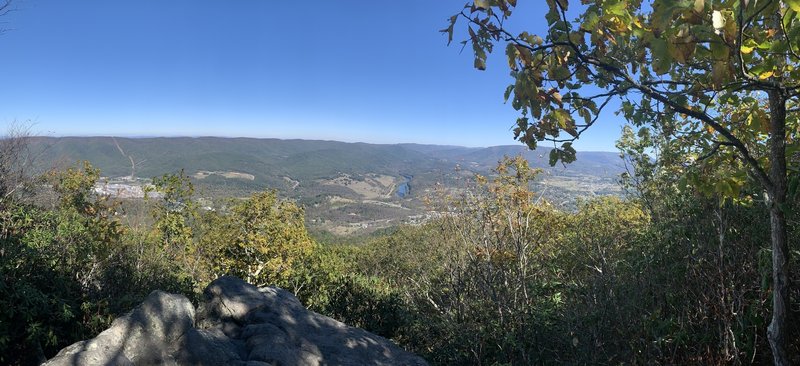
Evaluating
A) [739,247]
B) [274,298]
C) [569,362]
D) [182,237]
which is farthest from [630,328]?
[182,237]

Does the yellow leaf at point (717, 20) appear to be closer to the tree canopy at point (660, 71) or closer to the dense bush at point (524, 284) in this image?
the tree canopy at point (660, 71)

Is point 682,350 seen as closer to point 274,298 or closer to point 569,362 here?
point 569,362

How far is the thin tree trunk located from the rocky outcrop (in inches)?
191

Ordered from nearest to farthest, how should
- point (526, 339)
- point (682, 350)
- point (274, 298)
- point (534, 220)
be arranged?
point (682, 350) < point (526, 339) < point (274, 298) < point (534, 220)

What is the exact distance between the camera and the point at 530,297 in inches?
288

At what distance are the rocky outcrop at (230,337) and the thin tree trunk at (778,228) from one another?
4.85 m

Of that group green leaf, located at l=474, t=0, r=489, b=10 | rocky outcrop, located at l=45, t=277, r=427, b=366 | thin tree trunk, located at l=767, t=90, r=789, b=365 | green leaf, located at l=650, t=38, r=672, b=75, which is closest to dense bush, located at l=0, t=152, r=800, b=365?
thin tree trunk, located at l=767, t=90, r=789, b=365

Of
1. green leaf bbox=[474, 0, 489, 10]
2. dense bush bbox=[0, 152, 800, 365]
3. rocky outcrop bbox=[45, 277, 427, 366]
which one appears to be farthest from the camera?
dense bush bbox=[0, 152, 800, 365]

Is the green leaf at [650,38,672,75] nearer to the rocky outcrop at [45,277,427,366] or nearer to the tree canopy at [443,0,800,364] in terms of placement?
the tree canopy at [443,0,800,364]

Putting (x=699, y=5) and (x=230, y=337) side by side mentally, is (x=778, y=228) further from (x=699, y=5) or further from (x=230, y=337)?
(x=230, y=337)

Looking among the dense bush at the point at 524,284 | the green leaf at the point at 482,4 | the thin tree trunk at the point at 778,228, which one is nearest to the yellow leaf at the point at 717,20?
the green leaf at the point at 482,4

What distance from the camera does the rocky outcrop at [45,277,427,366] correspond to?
14.1 feet

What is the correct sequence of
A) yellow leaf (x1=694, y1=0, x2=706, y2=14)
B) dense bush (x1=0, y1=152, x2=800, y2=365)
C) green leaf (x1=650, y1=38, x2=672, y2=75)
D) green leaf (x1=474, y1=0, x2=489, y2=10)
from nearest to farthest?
yellow leaf (x1=694, y1=0, x2=706, y2=14) → green leaf (x1=650, y1=38, x2=672, y2=75) → green leaf (x1=474, y1=0, x2=489, y2=10) → dense bush (x1=0, y1=152, x2=800, y2=365)

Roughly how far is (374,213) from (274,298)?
163515mm
